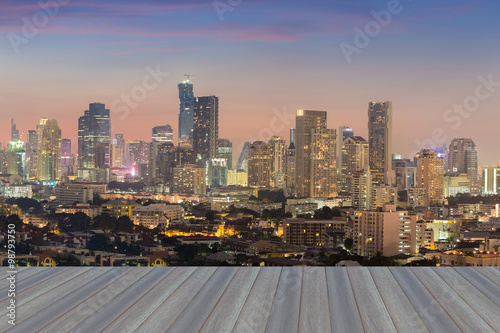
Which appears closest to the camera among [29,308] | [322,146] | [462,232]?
[29,308]

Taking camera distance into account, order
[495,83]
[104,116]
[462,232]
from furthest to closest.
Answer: [104,116], [495,83], [462,232]

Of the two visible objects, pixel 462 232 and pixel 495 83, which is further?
pixel 495 83

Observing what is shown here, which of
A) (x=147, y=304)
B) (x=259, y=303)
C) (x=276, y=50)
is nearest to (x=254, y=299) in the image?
(x=259, y=303)

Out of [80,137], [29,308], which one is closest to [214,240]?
[29,308]

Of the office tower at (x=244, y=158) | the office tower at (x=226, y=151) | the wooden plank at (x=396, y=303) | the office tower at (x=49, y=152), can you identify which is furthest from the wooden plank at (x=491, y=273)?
the office tower at (x=226, y=151)

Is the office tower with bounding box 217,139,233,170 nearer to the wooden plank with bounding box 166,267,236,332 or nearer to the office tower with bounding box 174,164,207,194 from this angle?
the office tower with bounding box 174,164,207,194

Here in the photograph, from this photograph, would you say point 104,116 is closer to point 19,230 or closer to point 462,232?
point 19,230

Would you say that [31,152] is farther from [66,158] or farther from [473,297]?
[473,297]
